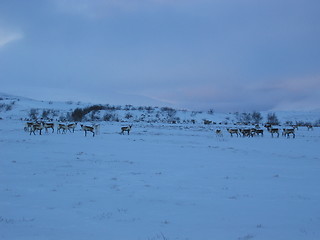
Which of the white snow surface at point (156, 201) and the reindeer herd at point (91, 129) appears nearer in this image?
the white snow surface at point (156, 201)

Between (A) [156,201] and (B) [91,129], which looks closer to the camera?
(A) [156,201]

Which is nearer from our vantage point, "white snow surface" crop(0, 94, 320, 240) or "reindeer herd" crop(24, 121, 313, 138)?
"white snow surface" crop(0, 94, 320, 240)

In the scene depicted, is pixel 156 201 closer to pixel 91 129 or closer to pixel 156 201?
pixel 156 201

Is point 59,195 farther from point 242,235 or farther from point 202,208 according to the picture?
point 242,235

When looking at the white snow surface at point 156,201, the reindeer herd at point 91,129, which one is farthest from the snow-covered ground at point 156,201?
the reindeer herd at point 91,129

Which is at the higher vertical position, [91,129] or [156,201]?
[91,129]

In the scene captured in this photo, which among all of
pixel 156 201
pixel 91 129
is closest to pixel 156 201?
pixel 156 201

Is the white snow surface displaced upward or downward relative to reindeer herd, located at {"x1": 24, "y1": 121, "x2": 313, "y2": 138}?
downward

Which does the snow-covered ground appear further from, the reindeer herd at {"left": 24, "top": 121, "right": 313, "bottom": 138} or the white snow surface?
the reindeer herd at {"left": 24, "top": 121, "right": 313, "bottom": 138}

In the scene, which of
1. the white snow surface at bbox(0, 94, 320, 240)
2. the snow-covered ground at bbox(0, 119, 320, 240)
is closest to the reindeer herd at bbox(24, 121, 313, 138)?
the snow-covered ground at bbox(0, 119, 320, 240)

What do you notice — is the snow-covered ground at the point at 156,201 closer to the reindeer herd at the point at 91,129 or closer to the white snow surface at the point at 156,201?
A: the white snow surface at the point at 156,201

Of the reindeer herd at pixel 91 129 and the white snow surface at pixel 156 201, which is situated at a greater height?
the reindeer herd at pixel 91 129

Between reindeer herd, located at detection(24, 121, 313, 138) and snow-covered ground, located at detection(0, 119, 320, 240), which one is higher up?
reindeer herd, located at detection(24, 121, 313, 138)

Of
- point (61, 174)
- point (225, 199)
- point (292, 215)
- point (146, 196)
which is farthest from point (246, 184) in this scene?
point (61, 174)
